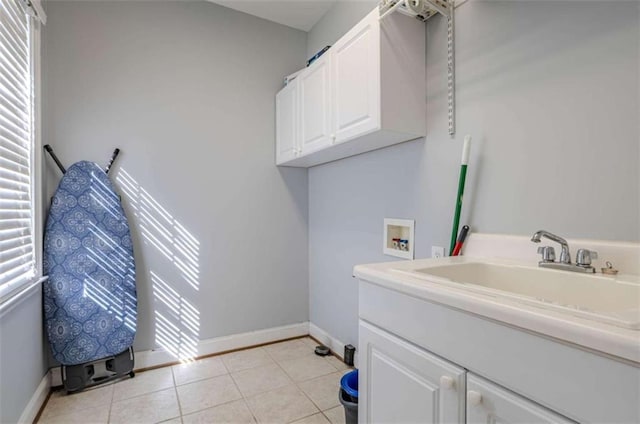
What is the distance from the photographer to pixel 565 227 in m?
1.21

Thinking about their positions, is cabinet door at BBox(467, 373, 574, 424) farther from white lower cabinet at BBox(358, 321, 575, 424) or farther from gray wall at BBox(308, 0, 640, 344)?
gray wall at BBox(308, 0, 640, 344)

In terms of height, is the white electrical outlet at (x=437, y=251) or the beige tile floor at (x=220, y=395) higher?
the white electrical outlet at (x=437, y=251)

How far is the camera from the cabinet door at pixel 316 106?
2.11 metres

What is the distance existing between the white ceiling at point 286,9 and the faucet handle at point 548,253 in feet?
7.66

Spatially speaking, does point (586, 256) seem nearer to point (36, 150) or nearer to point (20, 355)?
point (20, 355)

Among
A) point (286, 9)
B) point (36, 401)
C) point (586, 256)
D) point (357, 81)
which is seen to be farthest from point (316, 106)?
point (36, 401)

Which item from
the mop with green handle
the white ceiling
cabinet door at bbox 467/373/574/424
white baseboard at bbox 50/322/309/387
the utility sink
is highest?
the white ceiling

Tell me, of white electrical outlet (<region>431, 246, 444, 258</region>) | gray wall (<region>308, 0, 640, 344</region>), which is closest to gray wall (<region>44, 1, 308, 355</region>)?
gray wall (<region>308, 0, 640, 344</region>)

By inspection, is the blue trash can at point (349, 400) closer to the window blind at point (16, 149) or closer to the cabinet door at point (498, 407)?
the cabinet door at point (498, 407)

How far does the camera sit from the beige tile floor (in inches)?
71.3

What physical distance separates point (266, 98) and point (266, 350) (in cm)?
214

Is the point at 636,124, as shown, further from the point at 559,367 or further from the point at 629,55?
the point at 559,367

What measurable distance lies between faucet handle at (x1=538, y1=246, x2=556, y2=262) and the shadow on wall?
7.39 feet

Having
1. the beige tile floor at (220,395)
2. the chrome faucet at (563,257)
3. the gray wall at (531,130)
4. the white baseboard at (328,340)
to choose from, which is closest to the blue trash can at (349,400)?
the beige tile floor at (220,395)
